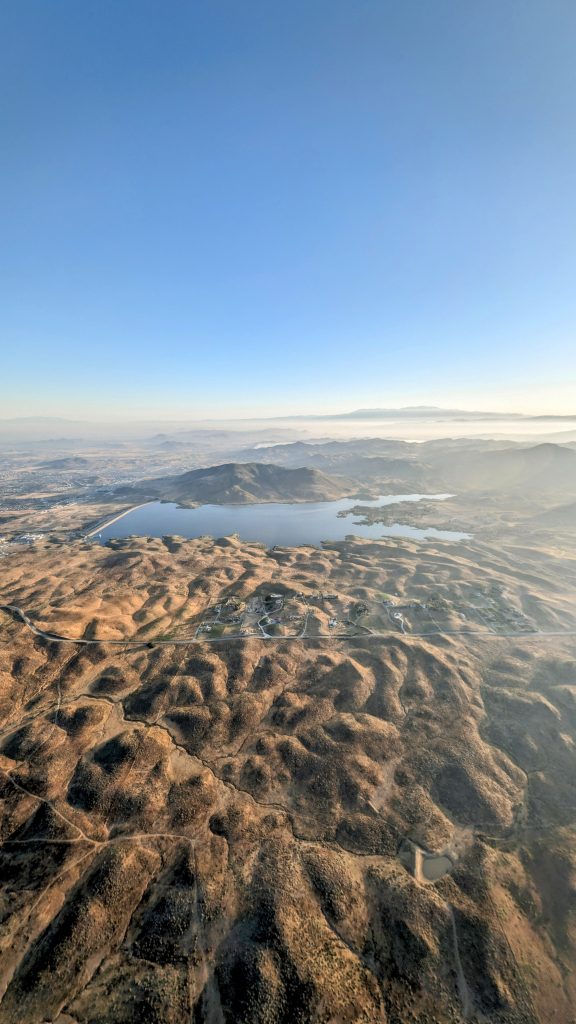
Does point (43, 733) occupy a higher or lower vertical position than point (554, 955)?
higher

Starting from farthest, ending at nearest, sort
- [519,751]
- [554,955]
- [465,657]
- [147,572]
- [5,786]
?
[147,572], [465,657], [519,751], [5,786], [554,955]

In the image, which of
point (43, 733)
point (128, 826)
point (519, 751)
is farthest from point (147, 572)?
point (519, 751)

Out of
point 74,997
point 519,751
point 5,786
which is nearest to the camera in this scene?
point 74,997

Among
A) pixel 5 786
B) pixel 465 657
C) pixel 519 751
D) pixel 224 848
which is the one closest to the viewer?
pixel 224 848

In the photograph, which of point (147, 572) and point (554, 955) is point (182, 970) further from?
point (147, 572)

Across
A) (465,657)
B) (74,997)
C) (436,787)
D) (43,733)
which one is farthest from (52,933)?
(465,657)

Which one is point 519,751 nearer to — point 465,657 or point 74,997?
point 465,657

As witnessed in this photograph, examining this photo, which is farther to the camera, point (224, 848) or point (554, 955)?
point (224, 848)

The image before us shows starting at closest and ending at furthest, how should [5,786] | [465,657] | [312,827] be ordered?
[312,827] → [5,786] → [465,657]

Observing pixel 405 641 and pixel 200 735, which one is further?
pixel 405 641
